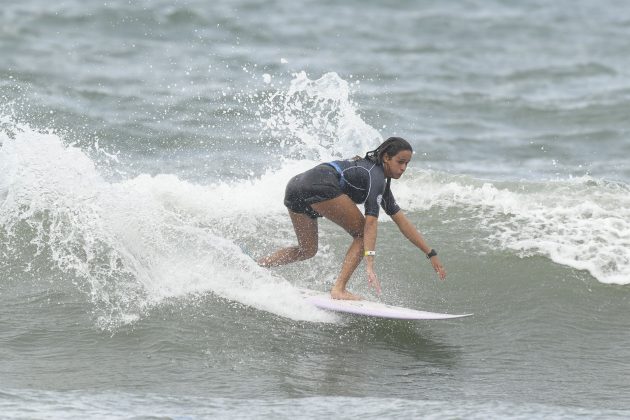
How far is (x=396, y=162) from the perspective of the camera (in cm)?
766

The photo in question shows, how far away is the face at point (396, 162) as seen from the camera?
763cm

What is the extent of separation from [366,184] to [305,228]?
29.2 inches

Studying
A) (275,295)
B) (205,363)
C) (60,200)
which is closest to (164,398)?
(205,363)

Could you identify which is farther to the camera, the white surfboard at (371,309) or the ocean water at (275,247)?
the white surfboard at (371,309)

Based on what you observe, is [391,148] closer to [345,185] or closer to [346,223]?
[345,185]

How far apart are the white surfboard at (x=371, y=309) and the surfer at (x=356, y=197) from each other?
0.32 feet

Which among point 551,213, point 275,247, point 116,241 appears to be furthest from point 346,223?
point 551,213

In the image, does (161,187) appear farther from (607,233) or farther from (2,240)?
(607,233)

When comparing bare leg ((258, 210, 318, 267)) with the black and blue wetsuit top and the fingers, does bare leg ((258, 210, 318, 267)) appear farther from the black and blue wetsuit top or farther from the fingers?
the fingers

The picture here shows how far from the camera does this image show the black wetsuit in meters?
7.70

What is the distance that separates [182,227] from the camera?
8.81 m

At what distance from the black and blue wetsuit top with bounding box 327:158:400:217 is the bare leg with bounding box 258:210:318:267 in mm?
485

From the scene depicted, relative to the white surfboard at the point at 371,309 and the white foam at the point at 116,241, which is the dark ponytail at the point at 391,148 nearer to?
the white surfboard at the point at 371,309

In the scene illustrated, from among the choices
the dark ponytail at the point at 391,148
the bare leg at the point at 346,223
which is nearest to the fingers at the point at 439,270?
the bare leg at the point at 346,223
